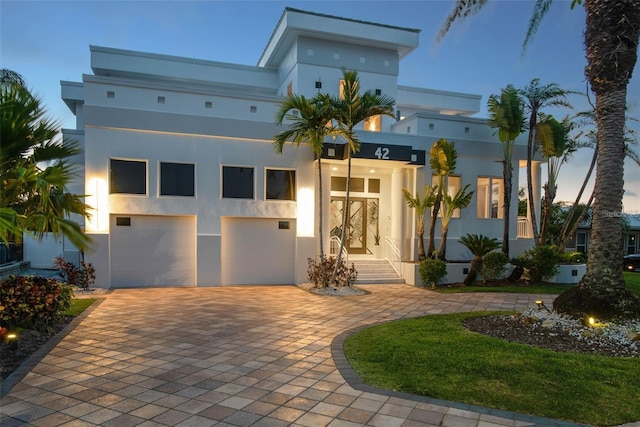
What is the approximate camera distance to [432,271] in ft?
42.1

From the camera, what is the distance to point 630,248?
1272 inches

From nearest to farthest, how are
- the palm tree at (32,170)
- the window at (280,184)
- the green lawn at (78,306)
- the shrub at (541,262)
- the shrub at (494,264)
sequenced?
the palm tree at (32,170), the green lawn at (78,306), the shrub at (494,264), the window at (280,184), the shrub at (541,262)

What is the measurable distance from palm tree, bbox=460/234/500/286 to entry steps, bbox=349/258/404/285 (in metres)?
2.27

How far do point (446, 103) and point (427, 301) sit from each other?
15577 millimetres

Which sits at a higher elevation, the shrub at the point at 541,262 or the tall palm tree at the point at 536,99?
the tall palm tree at the point at 536,99

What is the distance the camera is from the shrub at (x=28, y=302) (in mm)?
6336

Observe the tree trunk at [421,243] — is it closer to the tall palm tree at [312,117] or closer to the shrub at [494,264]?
the shrub at [494,264]

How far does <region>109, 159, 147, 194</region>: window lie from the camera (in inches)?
474

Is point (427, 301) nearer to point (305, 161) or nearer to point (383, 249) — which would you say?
point (383, 249)

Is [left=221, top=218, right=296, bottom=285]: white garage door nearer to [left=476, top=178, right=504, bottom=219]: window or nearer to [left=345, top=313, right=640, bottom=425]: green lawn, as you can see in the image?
[left=345, top=313, right=640, bottom=425]: green lawn

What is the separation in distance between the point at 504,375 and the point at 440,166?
963 centimetres

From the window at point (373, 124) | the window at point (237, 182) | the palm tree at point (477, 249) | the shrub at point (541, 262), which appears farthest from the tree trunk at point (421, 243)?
the window at point (237, 182)

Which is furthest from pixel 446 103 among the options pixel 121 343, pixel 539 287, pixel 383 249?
pixel 121 343

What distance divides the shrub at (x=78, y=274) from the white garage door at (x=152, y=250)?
2.33 ft
